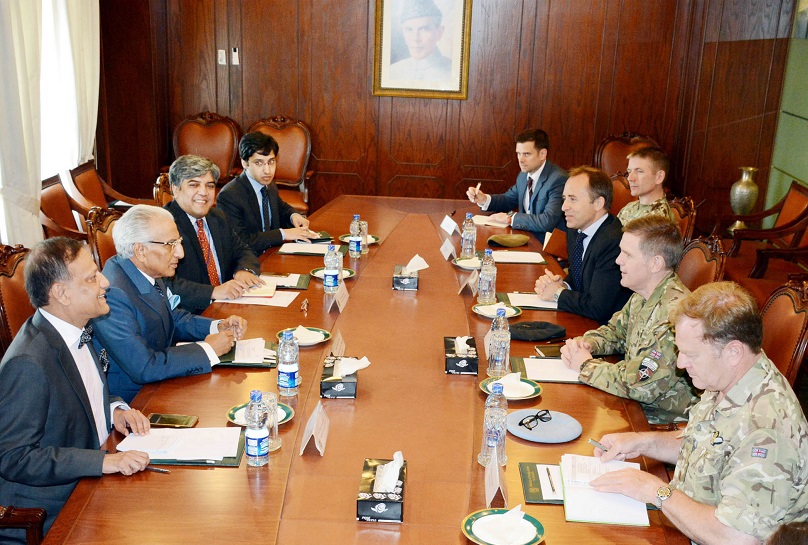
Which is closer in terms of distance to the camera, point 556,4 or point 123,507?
point 123,507

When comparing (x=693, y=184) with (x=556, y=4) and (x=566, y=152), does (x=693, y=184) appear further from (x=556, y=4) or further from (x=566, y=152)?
(x=556, y=4)

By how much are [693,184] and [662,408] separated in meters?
4.74

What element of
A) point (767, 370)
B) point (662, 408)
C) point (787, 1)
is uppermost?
point (787, 1)

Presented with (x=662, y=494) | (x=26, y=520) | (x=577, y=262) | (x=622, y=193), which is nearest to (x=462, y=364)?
(x=662, y=494)

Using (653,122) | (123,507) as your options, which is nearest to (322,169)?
(653,122)

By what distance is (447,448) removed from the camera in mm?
2373

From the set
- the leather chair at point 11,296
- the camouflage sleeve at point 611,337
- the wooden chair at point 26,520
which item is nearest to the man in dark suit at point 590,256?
the camouflage sleeve at point 611,337

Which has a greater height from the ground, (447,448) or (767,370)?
(767,370)

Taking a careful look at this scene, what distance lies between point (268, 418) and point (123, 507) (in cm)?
48

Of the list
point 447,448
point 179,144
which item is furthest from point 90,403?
point 179,144

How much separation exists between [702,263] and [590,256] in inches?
19.6

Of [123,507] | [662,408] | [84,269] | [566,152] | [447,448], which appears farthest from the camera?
[566,152]

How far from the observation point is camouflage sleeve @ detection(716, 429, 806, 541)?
1.91 metres

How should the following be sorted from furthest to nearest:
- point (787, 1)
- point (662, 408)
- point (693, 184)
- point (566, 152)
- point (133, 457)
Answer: point (566, 152) → point (693, 184) → point (787, 1) → point (662, 408) → point (133, 457)
